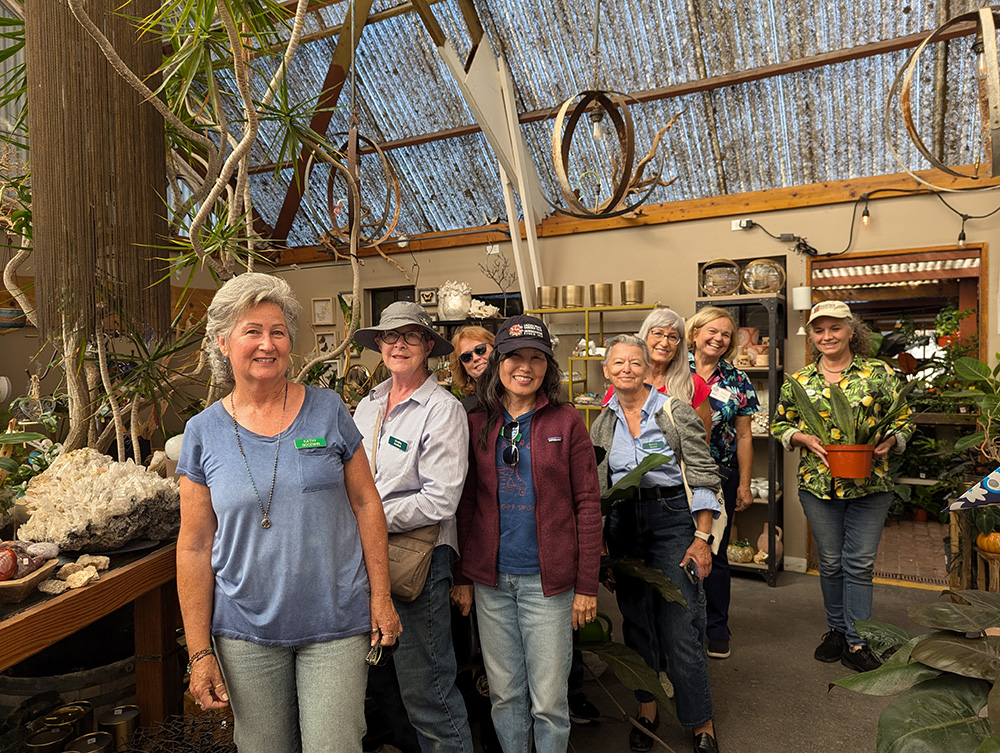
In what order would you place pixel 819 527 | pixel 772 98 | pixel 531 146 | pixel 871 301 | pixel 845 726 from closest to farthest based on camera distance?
pixel 845 726
pixel 819 527
pixel 772 98
pixel 531 146
pixel 871 301

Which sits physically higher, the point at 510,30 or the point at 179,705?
the point at 510,30

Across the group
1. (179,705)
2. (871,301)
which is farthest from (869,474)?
(871,301)

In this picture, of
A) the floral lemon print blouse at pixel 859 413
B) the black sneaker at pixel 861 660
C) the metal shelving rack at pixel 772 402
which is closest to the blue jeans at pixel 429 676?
the floral lemon print blouse at pixel 859 413

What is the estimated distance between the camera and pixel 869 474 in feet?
8.33

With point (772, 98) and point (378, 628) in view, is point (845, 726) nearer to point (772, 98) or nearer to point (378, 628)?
point (378, 628)

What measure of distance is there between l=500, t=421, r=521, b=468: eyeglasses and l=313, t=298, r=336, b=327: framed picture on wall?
4.58 meters

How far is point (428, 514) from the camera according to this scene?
1.67 m

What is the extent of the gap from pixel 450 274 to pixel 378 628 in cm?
445

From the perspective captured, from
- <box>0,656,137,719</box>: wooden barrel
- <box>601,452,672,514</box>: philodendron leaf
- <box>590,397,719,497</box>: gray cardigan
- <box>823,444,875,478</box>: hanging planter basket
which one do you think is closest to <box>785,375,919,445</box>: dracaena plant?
<box>823,444,875,478</box>: hanging planter basket

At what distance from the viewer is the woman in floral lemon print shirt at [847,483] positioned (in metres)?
2.69

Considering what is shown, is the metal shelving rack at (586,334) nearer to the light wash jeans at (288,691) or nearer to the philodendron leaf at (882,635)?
the philodendron leaf at (882,635)

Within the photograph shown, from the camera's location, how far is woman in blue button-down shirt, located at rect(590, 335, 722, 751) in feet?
6.78

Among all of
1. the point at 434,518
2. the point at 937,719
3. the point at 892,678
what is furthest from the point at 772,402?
the point at 434,518

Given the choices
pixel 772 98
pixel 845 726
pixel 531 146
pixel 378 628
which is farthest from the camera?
pixel 531 146
